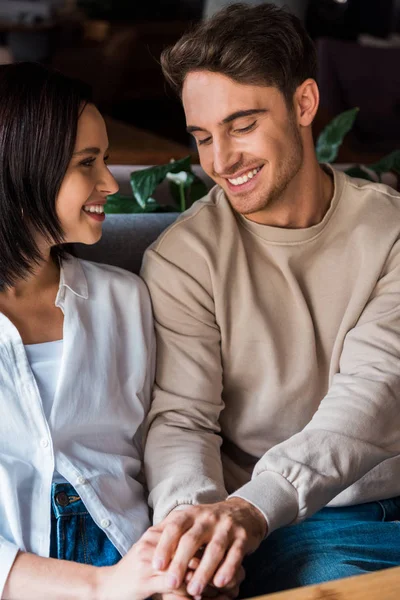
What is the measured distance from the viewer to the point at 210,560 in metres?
1.32

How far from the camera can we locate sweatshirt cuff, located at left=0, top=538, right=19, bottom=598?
1.37 metres

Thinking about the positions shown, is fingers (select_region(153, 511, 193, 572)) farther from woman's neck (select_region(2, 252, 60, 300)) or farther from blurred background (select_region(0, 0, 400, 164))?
blurred background (select_region(0, 0, 400, 164))

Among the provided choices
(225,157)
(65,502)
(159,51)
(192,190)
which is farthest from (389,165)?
(159,51)

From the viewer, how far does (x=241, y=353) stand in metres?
1.70

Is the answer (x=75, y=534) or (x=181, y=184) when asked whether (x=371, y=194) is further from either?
(x=75, y=534)

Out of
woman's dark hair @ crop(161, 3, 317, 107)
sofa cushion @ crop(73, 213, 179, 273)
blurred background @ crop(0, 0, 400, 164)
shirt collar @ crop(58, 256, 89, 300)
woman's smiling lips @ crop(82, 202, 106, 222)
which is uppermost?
woman's dark hair @ crop(161, 3, 317, 107)

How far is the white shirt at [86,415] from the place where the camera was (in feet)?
4.81

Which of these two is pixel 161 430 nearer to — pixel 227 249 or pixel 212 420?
pixel 212 420

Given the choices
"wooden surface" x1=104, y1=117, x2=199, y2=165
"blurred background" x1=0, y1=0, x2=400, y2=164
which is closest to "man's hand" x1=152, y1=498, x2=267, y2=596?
"wooden surface" x1=104, y1=117, x2=199, y2=165

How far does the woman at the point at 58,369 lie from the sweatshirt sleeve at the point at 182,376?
0.16ft

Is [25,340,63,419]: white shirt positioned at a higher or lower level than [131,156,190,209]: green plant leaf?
lower

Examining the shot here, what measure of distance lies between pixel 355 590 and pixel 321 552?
40 cm

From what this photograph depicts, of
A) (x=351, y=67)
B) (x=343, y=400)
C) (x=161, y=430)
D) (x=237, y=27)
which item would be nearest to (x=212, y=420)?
(x=161, y=430)

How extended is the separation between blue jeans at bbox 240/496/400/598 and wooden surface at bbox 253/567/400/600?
12.5 inches
